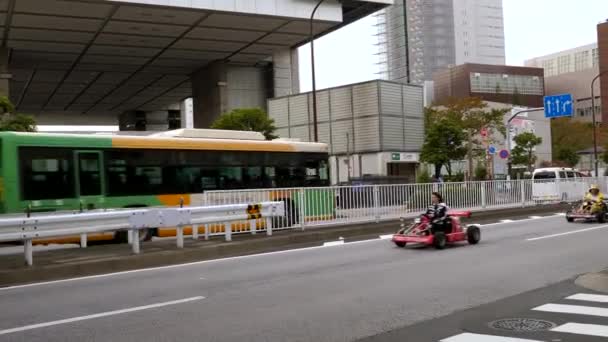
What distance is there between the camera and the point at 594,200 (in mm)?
19859

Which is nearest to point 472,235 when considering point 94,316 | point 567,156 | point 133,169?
point 133,169

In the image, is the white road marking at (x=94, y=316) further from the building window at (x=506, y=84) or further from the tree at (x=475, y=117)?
the building window at (x=506, y=84)

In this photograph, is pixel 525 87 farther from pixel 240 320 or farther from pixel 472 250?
pixel 240 320

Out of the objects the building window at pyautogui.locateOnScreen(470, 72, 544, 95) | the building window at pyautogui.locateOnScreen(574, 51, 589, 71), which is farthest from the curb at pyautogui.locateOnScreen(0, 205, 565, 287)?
the building window at pyautogui.locateOnScreen(574, 51, 589, 71)

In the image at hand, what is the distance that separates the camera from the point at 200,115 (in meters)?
49.7

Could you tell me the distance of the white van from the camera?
27.8 metres

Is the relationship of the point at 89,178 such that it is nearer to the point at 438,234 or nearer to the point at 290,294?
the point at 438,234

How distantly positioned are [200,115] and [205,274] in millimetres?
39706

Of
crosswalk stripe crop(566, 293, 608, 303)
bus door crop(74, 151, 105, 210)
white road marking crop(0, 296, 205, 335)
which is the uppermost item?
bus door crop(74, 151, 105, 210)

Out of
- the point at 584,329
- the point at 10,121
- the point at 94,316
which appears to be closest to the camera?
the point at 584,329

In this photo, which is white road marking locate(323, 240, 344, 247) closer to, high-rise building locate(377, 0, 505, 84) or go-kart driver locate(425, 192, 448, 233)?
go-kart driver locate(425, 192, 448, 233)

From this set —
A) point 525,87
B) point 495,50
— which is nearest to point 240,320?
point 525,87

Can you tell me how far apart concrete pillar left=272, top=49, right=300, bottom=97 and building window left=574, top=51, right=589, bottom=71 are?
13041 centimetres

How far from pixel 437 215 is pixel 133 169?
27.9 feet
